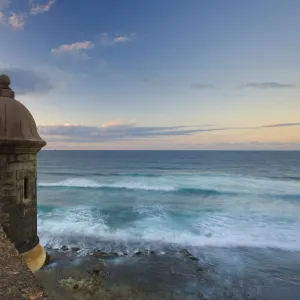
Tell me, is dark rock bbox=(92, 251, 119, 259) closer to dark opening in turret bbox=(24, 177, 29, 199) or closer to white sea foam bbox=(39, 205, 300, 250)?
white sea foam bbox=(39, 205, 300, 250)

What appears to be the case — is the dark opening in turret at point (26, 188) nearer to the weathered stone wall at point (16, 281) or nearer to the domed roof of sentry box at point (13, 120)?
the domed roof of sentry box at point (13, 120)

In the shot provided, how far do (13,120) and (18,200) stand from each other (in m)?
1.46

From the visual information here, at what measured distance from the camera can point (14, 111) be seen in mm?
5289

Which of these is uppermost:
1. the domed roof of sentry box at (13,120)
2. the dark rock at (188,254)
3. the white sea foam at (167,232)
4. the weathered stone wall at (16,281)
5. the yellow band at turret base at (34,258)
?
the domed roof of sentry box at (13,120)

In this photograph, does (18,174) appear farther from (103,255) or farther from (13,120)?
(103,255)

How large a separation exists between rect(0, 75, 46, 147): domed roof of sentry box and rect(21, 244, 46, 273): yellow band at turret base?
211 cm

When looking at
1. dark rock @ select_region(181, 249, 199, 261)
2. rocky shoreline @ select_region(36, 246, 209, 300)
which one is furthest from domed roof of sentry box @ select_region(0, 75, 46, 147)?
dark rock @ select_region(181, 249, 199, 261)

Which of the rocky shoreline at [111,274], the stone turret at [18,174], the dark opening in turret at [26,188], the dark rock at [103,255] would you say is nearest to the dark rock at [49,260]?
the rocky shoreline at [111,274]

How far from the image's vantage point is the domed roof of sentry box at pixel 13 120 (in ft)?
16.7

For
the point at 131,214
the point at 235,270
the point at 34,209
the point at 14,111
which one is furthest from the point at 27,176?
the point at 131,214

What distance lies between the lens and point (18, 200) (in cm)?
534

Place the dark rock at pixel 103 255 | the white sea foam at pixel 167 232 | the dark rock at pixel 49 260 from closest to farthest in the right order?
the dark rock at pixel 49 260, the dark rock at pixel 103 255, the white sea foam at pixel 167 232

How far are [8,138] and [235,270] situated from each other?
1017 centimetres

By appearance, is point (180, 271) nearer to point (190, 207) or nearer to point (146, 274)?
point (146, 274)
